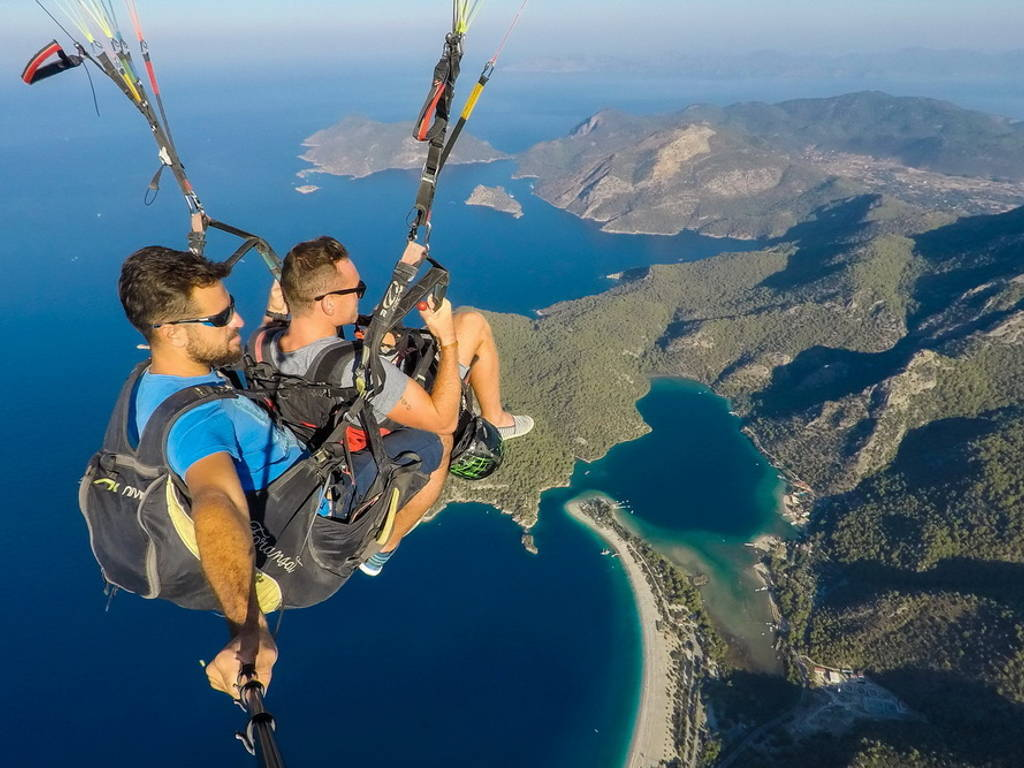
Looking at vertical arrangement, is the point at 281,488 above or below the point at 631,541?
above

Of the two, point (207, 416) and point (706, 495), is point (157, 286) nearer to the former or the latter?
point (207, 416)

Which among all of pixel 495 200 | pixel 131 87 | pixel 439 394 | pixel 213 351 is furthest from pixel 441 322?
pixel 495 200

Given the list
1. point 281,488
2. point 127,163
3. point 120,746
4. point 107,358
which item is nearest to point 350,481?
point 281,488

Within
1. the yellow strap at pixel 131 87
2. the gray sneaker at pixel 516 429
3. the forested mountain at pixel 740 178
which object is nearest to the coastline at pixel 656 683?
the gray sneaker at pixel 516 429

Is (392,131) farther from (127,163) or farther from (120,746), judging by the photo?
(120,746)

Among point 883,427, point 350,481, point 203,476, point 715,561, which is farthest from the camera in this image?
point 883,427

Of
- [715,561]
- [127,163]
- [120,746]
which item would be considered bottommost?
[120,746]

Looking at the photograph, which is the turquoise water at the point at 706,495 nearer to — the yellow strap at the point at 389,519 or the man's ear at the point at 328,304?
the yellow strap at the point at 389,519
